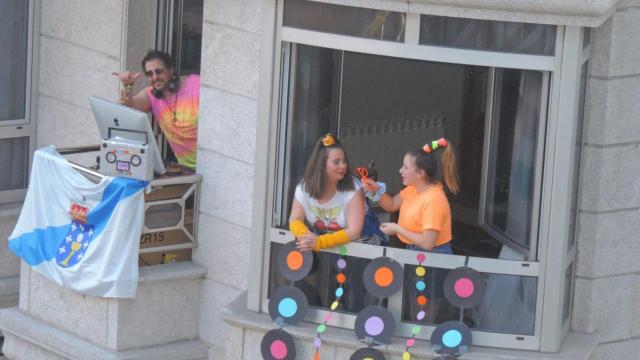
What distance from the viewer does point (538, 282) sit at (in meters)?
11.2

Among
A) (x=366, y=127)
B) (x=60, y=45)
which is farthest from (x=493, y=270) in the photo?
(x=60, y=45)

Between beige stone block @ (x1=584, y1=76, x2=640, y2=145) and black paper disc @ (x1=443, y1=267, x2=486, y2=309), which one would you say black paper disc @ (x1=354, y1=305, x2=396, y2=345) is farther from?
beige stone block @ (x1=584, y1=76, x2=640, y2=145)

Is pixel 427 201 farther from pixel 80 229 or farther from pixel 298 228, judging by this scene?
pixel 80 229

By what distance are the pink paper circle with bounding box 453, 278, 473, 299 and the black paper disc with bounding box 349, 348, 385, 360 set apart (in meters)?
0.65

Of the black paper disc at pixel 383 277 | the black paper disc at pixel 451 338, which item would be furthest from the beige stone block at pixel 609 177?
the black paper disc at pixel 383 277

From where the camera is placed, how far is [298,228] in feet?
37.8

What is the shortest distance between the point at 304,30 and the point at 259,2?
623 mm

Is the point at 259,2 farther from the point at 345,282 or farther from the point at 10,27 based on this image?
the point at 10,27

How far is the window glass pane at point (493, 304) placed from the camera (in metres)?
11.3

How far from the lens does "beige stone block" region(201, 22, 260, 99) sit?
1196 cm

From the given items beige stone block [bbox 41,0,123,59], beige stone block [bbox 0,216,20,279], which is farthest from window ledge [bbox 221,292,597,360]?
beige stone block [bbox 0,216,20,279]

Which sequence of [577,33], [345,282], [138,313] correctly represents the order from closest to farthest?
[577,33] → [345,282] → [138,313]

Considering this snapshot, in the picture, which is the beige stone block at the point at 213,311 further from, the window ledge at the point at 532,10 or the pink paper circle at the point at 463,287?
the window ledge at the point at 532,10

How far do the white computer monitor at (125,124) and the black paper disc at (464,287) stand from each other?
2401 millimetres
